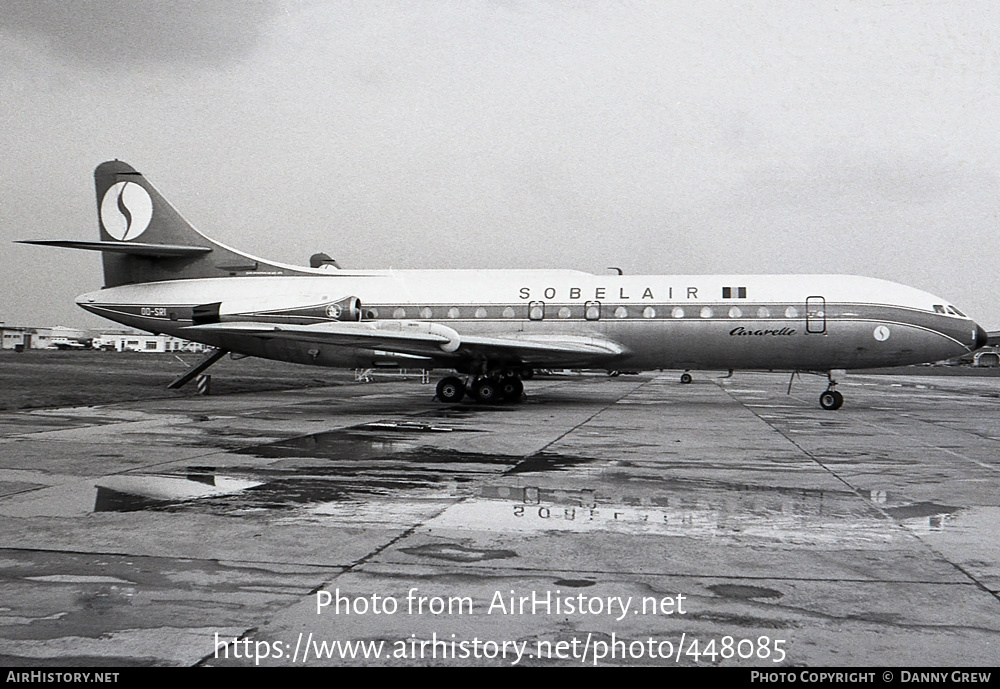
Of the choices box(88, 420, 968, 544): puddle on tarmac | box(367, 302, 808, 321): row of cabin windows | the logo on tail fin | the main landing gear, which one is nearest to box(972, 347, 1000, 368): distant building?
box(367, 302, 808, 321): row of cabin windows

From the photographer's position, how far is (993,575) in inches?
214

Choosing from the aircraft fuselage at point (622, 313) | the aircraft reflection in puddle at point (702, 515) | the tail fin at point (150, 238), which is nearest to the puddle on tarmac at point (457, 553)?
the aircraft reflection in puddle at point (702, 515)

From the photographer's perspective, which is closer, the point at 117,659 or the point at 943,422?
the point at 117,659

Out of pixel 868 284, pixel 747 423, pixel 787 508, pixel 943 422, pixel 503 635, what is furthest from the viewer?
pixel 868 284

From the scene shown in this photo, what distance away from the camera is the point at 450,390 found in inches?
898

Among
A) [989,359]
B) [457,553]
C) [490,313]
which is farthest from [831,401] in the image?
[989,359]

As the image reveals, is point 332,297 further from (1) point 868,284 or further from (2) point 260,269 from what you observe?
(1) point 868,284

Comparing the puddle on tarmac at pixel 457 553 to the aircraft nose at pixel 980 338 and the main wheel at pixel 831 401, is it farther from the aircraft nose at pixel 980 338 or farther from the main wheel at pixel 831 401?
the aircraft nose at pixel 980 338

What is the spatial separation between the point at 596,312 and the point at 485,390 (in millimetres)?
3767

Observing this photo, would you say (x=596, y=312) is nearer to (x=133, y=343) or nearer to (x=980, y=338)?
(x=980, y=338)

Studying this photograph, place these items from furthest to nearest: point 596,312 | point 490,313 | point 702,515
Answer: point 490,313 < point 596,312 < point 702,515

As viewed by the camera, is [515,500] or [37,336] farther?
[37,336]
